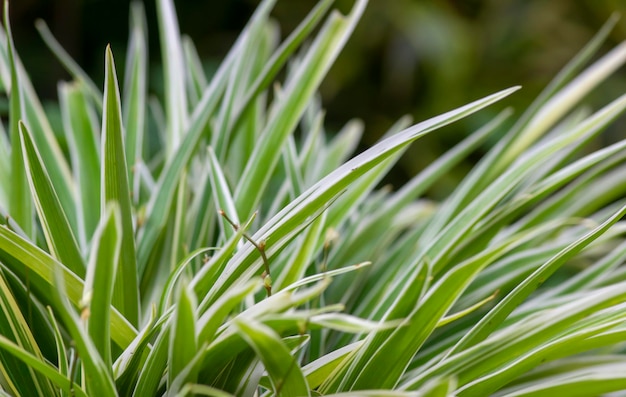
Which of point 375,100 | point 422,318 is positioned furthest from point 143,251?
point 375,100

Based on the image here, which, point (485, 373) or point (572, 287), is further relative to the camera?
point (572, 287)

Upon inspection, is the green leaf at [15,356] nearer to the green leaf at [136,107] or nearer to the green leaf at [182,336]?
the green leaf at [182,336]

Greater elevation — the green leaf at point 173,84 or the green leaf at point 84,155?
the green leaf at point 173,84

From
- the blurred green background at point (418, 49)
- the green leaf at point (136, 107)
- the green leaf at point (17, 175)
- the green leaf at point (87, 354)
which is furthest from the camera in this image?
the blurred green background at point (418, 49)

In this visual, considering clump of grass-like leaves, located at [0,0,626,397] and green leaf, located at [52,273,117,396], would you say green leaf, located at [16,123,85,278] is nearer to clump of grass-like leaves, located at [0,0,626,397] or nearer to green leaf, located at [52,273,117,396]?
clump of grass-like leaves, located at [0,0,626,397]

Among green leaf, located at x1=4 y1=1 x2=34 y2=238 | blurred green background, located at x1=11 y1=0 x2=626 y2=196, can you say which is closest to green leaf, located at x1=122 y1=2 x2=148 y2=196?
green leaf, located at x1=4 y1=1 x2=34 y2=238

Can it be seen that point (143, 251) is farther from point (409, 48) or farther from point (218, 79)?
point (409, 48)

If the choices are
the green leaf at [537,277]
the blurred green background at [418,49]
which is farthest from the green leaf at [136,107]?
the blurred green background at [418,49]

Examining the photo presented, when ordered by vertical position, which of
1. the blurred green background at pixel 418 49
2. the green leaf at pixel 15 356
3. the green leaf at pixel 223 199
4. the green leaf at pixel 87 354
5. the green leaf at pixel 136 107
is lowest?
the green leaf at pixel 15 356
